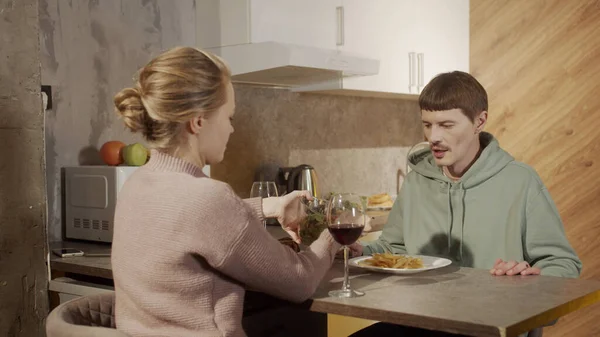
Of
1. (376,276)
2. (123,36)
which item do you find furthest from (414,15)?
(376,276)

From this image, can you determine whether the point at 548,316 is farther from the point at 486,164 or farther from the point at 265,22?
the point at 265,22

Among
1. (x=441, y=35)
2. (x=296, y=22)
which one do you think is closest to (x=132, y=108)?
(x=296, y=22)

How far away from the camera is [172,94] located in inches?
62.1

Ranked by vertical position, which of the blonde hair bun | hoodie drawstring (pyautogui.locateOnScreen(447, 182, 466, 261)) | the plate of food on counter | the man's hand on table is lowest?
the plate of food on counter

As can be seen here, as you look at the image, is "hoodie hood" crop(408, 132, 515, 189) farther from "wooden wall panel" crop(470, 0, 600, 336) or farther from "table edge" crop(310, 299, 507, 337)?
"wooden wall panel" crop(470, 0, 600, 336)

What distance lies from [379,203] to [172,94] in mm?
2658

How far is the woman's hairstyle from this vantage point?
1.58m

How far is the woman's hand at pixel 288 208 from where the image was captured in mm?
1932

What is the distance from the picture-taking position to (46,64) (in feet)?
9.13

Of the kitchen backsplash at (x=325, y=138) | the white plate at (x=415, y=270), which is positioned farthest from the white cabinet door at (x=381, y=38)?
the white plate at (x=415, y=270)

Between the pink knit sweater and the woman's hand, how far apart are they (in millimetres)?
342

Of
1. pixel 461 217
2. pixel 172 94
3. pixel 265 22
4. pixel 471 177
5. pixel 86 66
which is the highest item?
pixel 265 22

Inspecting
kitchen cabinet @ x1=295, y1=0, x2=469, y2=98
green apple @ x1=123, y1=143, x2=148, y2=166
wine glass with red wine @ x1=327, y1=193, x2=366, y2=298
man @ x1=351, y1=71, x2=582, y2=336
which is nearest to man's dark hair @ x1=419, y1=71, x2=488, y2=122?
man @ x1=351, y1=71, x2=582, y2=336

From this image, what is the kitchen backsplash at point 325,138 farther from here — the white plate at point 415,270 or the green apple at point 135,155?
the white plate at point 415,270
